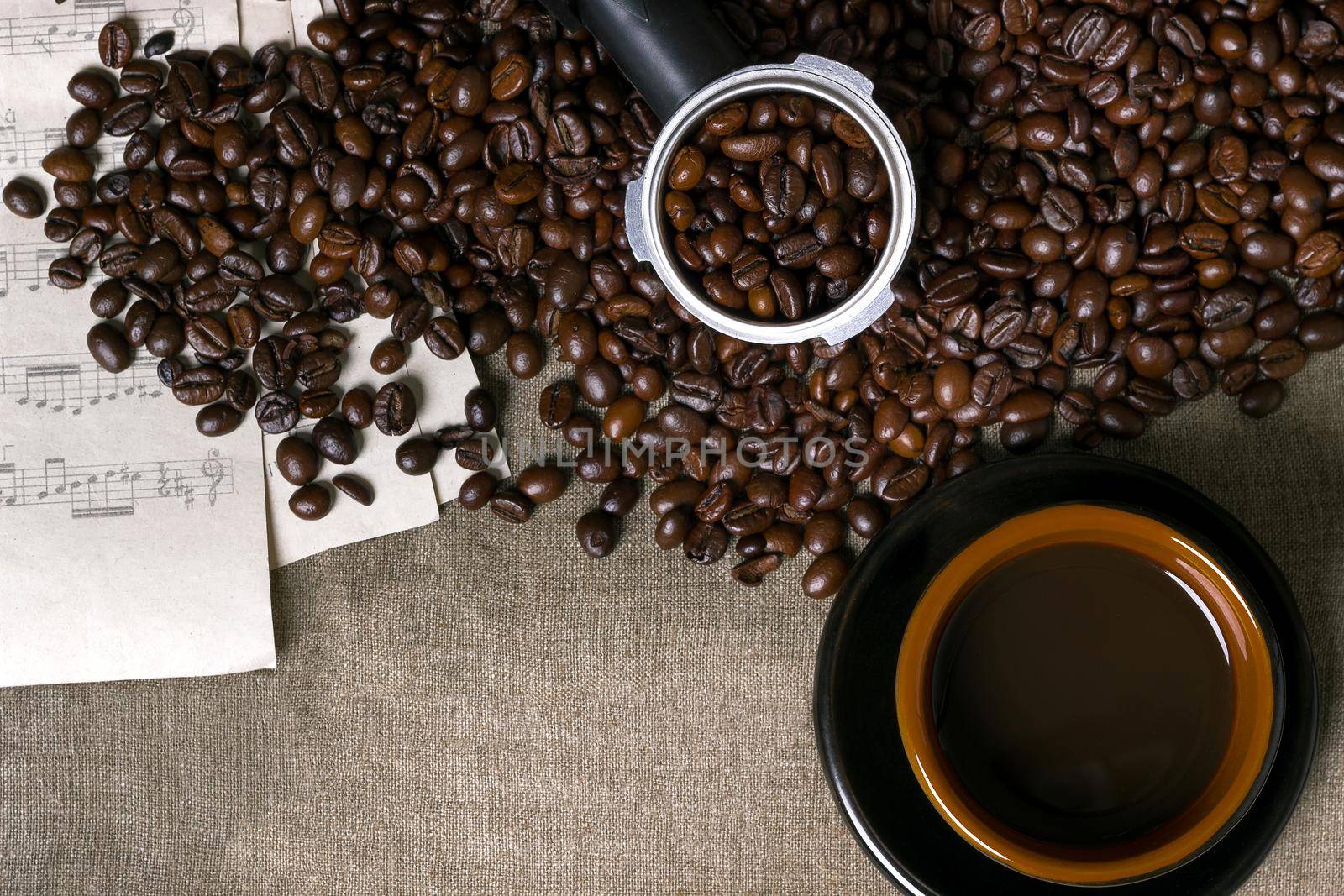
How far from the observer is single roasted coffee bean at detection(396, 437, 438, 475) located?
1023 millimetres

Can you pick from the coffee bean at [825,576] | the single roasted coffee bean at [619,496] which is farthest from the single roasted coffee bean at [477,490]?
the coffee bean at [825,576]

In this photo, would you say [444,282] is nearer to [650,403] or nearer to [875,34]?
[650,403]

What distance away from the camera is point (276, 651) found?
1.06 m

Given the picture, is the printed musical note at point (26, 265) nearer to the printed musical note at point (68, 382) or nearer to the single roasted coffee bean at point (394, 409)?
the printed musical note at point (68, 382)

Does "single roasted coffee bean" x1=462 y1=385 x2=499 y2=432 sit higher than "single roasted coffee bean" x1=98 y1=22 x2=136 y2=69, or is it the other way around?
"single roasted coffee bean" x1=98 y1=22 x2=136 y2=69

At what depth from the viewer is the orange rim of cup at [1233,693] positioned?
725 mm

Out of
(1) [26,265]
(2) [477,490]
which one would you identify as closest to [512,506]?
(2) [477,490]

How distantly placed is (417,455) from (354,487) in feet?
0.25

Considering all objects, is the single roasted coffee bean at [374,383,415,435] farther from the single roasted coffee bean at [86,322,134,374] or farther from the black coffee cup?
the black coffee cup

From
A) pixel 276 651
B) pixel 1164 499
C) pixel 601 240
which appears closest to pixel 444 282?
pixel 601 240

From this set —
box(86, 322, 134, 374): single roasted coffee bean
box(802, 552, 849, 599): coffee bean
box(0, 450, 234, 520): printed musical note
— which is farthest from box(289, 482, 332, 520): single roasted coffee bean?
box(802, 552, 849, 599): coffee bean

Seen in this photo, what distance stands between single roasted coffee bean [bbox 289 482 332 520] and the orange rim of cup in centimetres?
63

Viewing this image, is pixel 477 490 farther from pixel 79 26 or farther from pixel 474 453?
pixel 79 26

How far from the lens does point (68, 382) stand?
3.50 feet
